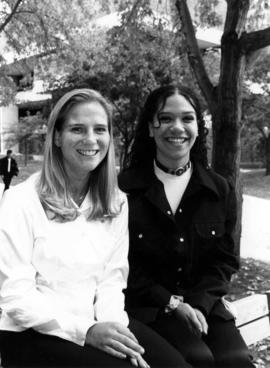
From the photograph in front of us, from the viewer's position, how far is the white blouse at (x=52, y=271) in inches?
86.1

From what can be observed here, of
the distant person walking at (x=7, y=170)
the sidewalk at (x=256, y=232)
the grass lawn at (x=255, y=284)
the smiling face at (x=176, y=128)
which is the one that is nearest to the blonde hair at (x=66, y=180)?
the smiling face at (x=176, y=128)

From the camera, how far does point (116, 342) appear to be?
2.13 meters

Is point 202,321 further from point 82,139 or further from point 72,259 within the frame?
point 82,139

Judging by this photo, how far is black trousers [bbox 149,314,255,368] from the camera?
2.52 meters

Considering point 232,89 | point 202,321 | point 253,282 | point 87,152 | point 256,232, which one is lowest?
point 256,232

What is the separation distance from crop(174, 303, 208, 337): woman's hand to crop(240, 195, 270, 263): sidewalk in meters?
6.14

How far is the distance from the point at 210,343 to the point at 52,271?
0.98m

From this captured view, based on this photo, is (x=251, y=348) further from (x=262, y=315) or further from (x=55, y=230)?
A: (x=55, y=230)

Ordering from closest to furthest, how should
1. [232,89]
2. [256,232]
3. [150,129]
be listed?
[150,129] → [232,89] → [256,232]

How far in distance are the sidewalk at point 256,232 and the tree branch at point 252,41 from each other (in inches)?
160

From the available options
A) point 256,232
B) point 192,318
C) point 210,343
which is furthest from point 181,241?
point 256,232

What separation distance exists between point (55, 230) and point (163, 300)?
0.76 meters

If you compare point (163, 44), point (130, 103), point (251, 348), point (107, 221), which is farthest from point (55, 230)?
point (130, 103)

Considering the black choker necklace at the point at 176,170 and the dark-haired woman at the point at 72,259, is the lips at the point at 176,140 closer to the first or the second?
the black choker necklace at the point at 176,170
